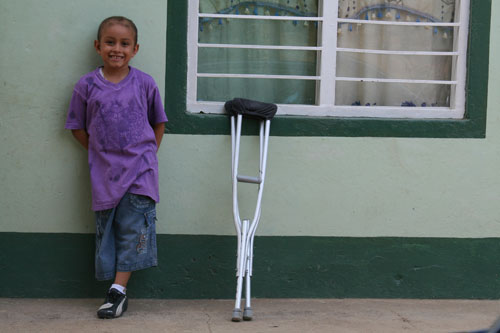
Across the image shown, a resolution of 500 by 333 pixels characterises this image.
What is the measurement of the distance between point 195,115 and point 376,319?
1.77 meters

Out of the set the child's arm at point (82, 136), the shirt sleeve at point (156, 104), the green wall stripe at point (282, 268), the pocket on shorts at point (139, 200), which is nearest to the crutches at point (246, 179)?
the green wall stripe at point (282, 268)

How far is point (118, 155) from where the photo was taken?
4629 mm

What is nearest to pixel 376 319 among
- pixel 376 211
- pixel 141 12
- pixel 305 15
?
pixel 376 211

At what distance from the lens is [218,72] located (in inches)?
201

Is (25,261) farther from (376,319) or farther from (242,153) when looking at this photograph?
(376,319)

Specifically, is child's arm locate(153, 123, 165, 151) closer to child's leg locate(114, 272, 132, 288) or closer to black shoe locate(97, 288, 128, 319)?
child's leg locate(114, 272, 132, 288)

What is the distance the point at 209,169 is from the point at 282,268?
837 mm

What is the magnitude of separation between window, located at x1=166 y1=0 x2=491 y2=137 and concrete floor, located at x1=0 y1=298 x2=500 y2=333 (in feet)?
3.80

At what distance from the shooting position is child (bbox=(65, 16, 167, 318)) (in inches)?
181

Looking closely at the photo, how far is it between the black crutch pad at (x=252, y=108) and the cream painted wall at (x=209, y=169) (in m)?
0.23

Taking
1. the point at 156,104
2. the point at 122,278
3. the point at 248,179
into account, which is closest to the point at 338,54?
the point at 248,179

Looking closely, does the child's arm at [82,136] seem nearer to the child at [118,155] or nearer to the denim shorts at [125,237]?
the child at [118,155]

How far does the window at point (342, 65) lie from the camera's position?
503cm

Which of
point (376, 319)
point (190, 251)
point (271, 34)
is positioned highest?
point (271, 34)
